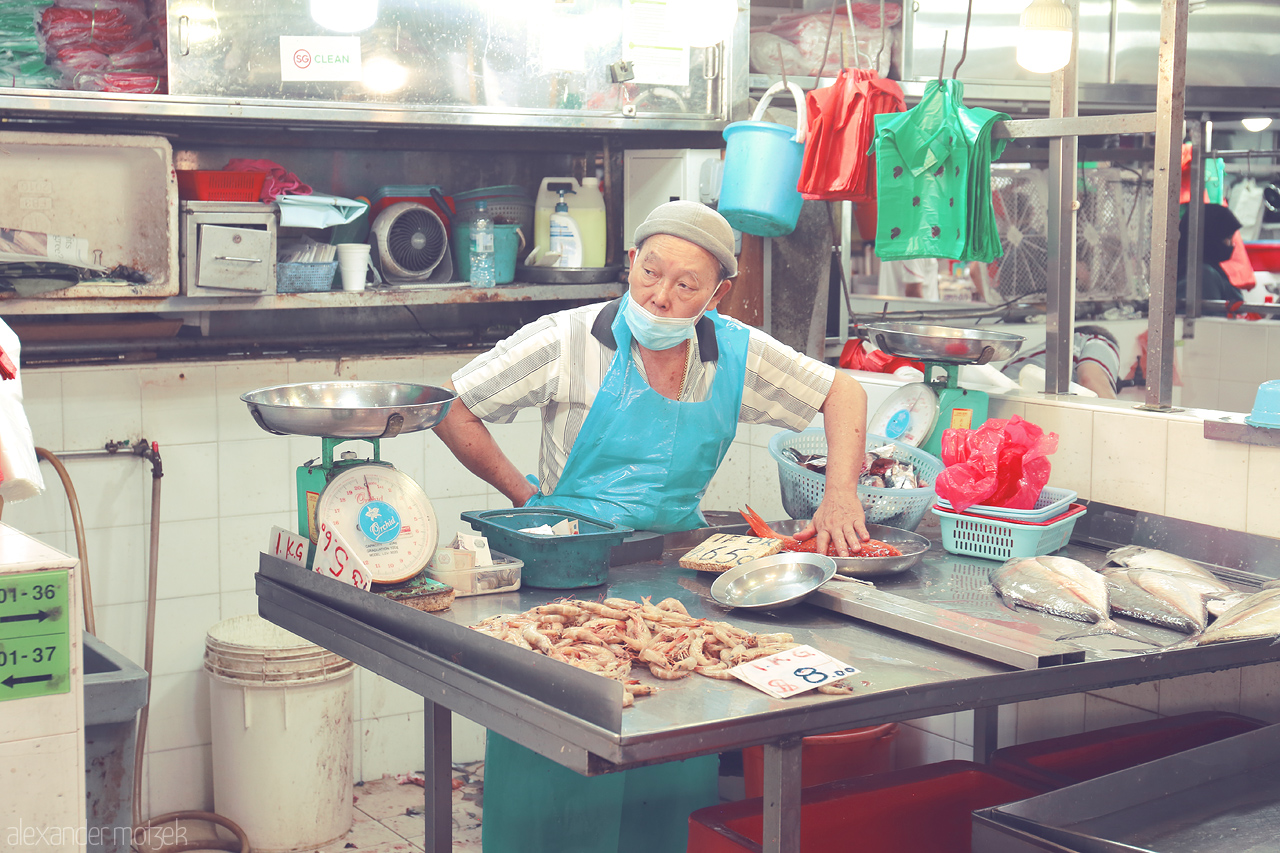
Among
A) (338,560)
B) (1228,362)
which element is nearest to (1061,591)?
(338,560)

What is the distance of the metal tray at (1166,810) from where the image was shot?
6.82 ft

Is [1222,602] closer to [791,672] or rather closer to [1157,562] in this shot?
[1157,562]

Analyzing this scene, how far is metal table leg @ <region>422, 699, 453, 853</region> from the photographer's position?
239cm

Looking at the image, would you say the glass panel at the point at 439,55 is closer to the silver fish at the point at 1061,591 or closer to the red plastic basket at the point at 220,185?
the red plastic basket at the point at 220,185

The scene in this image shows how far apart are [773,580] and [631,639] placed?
0.47 metres

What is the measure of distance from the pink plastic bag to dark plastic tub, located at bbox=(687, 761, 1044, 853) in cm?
59

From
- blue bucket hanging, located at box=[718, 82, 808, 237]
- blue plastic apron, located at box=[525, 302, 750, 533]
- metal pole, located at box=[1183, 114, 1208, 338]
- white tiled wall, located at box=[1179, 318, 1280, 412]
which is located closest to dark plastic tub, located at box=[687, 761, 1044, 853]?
blue plastic apron, located at box=[525, 302, 750, 533]

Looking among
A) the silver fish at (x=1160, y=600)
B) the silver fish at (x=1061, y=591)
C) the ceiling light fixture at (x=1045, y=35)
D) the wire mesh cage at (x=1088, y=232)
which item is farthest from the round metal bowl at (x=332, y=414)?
the wire mesh cage at (x=1088, y=232)

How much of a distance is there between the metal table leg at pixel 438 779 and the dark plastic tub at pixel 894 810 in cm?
48

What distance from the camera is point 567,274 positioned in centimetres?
464

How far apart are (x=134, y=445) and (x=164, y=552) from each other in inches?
14.7

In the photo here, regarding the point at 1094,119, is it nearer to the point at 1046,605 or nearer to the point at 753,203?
the point at 753,203

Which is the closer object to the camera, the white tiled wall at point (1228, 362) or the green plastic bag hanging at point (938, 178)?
the green plastic bag hanging at point (938, 178)

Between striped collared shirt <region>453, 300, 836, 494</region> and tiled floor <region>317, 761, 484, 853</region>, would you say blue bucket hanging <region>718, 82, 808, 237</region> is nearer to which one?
striped collared shirt <region>453, 300, 836, 494</region>
